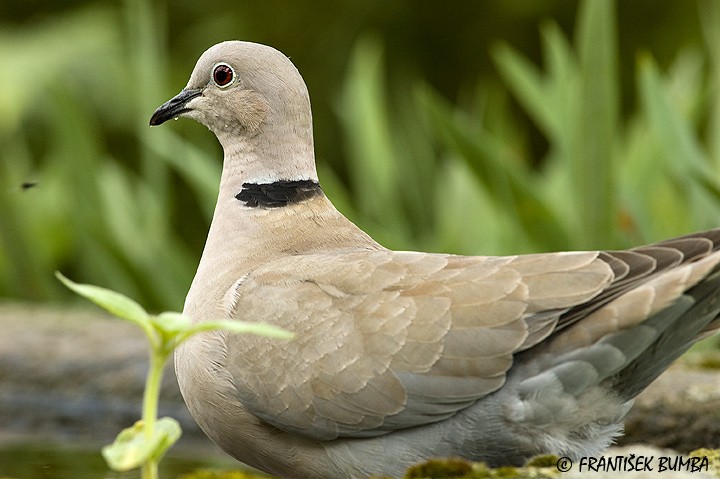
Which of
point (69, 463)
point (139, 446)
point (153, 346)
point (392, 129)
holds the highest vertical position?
point (153, 346)

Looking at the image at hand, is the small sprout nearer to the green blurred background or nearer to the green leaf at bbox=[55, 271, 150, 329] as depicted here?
the green leaf at bbox=[55, 271, 150, 329]

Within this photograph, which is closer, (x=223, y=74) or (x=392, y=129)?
(x=223, y=74)

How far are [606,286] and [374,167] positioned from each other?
339cm

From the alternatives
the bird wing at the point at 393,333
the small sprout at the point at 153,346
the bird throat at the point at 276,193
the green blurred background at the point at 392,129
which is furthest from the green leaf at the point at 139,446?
the green blurred background at the point at 392,129

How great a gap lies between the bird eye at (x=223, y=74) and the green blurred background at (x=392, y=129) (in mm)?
1180

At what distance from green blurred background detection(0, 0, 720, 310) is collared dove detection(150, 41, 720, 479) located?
1.67m

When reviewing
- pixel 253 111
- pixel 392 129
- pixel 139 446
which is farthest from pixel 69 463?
pixel 392 129

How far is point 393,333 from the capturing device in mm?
2518

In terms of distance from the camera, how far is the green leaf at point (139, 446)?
70.0 inches

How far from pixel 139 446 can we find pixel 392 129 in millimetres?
5971

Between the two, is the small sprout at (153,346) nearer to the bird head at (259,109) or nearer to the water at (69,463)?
the bird head at (259,109)

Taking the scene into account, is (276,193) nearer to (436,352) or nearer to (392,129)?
(436,352)

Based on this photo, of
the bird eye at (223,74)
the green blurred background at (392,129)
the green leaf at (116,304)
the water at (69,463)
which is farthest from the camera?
the green blurred background at (392,129)

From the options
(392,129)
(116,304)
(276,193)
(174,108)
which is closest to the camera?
(116,304)
